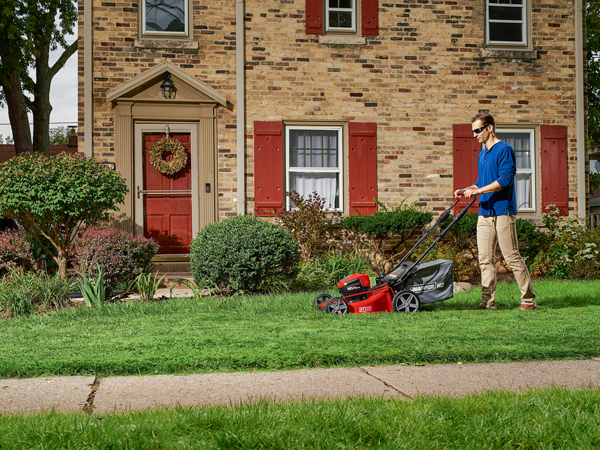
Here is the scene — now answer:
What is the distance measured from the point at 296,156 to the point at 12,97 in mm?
12146

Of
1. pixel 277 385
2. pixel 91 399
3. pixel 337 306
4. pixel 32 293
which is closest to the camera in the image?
pixel 91 399

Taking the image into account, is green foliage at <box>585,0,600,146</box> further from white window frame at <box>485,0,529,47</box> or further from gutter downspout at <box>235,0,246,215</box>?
gutter downspout at <box>235,0,246,215</box>

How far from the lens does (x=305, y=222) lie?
33.2ft

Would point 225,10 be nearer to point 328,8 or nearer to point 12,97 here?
point 328,8

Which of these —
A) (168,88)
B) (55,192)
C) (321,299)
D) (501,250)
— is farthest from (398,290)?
(168,88)

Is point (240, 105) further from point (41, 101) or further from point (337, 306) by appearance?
point (41, 101)

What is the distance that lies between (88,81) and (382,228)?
555cm

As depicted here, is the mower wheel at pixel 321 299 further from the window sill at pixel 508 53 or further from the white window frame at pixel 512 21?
the white window frame at pixel 512 21

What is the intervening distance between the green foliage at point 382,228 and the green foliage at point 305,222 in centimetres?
57

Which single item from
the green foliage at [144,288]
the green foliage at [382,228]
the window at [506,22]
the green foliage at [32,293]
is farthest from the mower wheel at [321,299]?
the window at [506,22]

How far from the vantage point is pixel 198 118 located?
1043 centimetres

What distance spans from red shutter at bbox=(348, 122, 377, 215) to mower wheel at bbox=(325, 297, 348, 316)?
4.66 meters

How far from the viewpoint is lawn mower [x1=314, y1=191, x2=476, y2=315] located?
6.24 m

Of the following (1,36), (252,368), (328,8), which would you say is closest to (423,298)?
(252,368)
